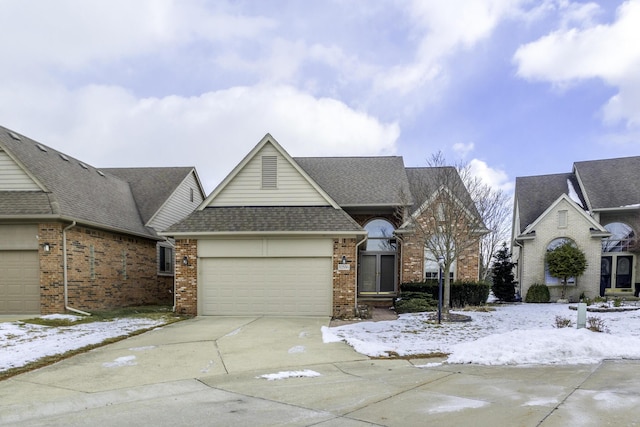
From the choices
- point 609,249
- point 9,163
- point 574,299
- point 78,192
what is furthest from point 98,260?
point 609,249

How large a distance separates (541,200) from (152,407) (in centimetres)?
2165

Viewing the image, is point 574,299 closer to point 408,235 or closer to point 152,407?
point 408,235

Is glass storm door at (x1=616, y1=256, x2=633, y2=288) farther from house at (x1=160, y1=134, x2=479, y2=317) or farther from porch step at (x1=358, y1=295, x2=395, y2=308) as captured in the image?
house at (x1=160, y1=134, x2=479, y2=317)

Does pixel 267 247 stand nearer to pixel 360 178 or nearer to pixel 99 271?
pixel 99 271

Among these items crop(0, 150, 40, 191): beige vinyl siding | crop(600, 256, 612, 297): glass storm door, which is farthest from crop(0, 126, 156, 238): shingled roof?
crop(600, 256, 612, 297): glass storm door

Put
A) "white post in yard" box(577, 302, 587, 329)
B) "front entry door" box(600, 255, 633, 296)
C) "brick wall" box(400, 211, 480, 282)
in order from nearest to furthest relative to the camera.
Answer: "white post in yard" box(577, 302, 587, 329)
"brick wall" box(400, 211, 480, 282)
"front entry door" box(600, 255, 633, 296)

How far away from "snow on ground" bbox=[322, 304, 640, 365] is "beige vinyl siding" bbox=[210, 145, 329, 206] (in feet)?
15.8

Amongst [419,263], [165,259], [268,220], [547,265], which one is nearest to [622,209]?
[547,265]

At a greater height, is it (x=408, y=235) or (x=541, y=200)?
(x=541, y=200)

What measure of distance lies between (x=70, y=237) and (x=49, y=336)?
462cm

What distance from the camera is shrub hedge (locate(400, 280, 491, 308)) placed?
1520 centimetres

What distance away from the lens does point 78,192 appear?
14.5 meters

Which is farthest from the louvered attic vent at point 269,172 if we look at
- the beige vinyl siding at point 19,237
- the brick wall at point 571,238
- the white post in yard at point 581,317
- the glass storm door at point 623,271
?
the glass storm door at point 623,271

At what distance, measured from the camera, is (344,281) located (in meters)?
12.5
